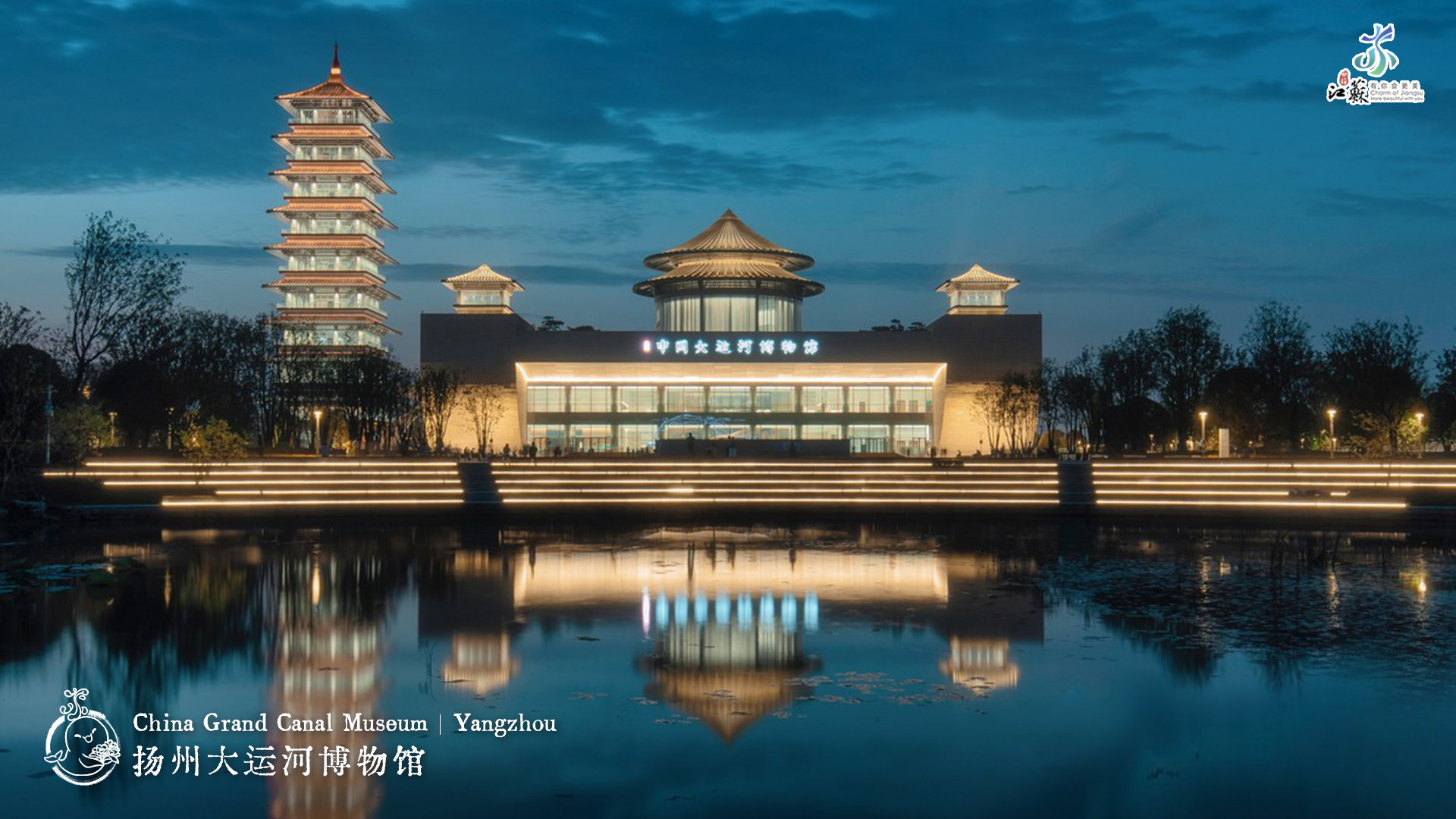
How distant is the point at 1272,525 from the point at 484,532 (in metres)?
18.6

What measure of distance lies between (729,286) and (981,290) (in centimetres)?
1484

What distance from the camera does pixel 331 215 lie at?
78.6 meters

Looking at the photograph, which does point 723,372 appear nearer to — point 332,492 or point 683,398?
point 683,398

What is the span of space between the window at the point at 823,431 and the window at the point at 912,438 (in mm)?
2929

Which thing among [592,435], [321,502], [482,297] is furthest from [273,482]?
[482,297]

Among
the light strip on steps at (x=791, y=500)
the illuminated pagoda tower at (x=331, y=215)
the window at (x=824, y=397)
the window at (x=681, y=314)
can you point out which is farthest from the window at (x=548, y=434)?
the light strip on steps at (x=791, y=500)

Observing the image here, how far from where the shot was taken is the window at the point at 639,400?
59875mm

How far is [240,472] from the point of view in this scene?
3353 cm

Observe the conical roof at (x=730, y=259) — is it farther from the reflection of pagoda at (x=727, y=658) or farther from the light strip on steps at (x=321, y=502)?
the reflection of pagoda at (x=727, y=658)

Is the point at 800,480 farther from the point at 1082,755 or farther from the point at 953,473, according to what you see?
the point at 1082,755

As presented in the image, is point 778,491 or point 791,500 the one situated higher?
point 778,491

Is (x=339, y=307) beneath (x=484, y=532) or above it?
above

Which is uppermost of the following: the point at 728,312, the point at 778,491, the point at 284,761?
the point at 728,312

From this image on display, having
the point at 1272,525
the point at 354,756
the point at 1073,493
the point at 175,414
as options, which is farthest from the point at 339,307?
the point at 354,756
